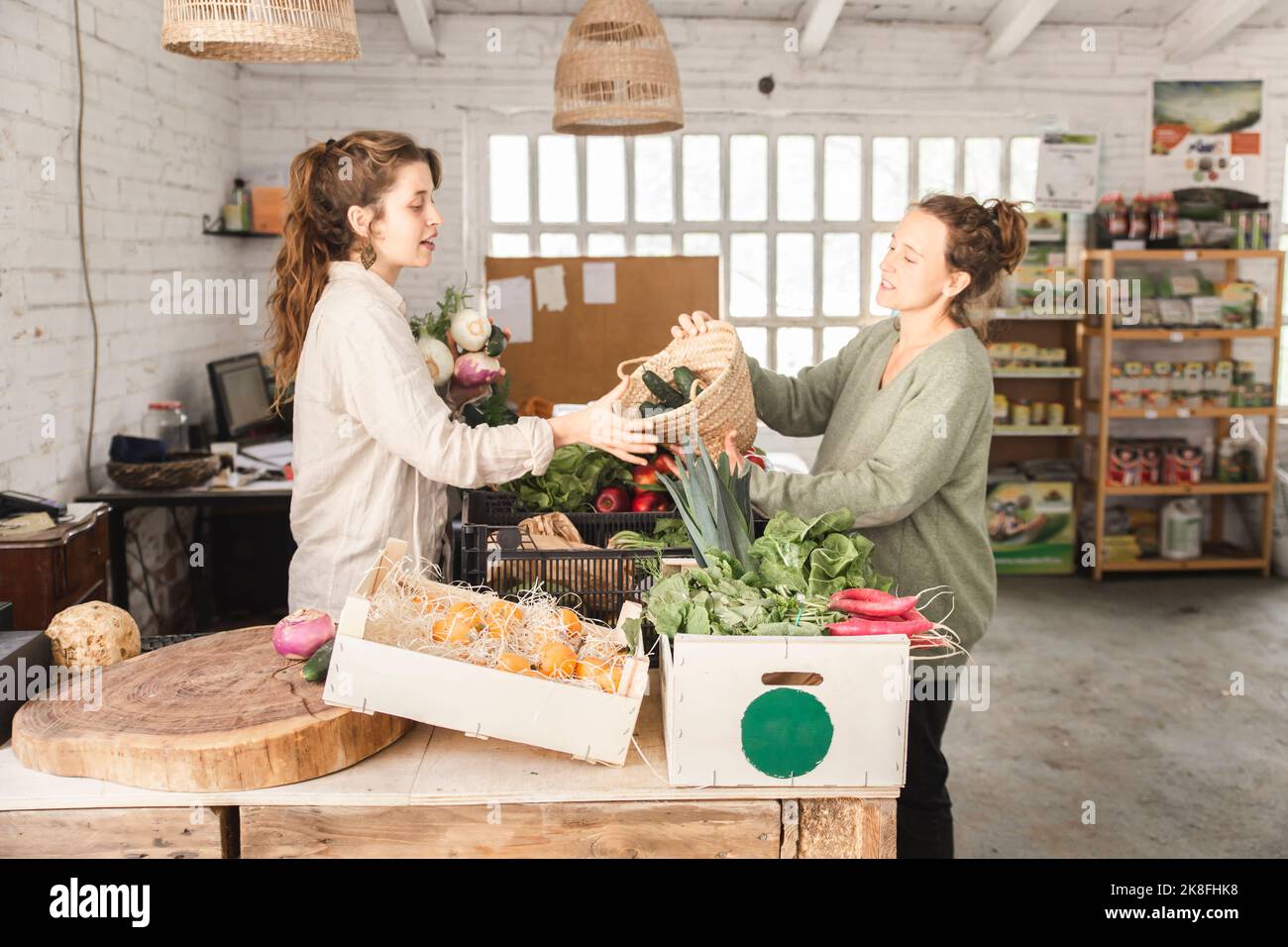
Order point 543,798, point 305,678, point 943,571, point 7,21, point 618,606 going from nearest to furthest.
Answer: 1. point 543,798
2. point 305,678
3. point 618,606
4. point 943,571
5. point 7,21

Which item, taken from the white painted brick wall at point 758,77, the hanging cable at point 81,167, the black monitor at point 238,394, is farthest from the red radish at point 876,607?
the white painted brick wall at point 758,77

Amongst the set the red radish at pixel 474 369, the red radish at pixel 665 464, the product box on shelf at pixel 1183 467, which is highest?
the red radish at pixel 474 369

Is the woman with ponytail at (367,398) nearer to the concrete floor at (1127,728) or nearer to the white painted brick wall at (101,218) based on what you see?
the white painted brick wall at (101,218)

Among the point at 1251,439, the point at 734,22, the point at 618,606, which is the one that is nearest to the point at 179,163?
the point at 734,22

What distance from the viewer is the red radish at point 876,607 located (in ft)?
5.24

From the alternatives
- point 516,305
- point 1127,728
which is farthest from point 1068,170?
point 1127,728

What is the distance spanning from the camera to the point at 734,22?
610 cm

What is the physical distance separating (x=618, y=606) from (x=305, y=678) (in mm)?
546

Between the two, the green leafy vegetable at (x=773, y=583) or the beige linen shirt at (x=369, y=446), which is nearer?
the green leafy vegetable at (x=773, y=583)

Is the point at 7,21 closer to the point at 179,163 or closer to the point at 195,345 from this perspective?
the point at 179,163

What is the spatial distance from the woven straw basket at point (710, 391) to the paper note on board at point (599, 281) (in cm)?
372

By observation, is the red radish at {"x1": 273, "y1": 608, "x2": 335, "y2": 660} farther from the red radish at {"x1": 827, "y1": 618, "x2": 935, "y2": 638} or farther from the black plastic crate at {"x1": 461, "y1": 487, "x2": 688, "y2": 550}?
the red radish at {"x1": 827, "y1": 618, "x2": 935, "y2": 638}

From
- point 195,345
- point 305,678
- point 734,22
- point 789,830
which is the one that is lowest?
point 789,830
